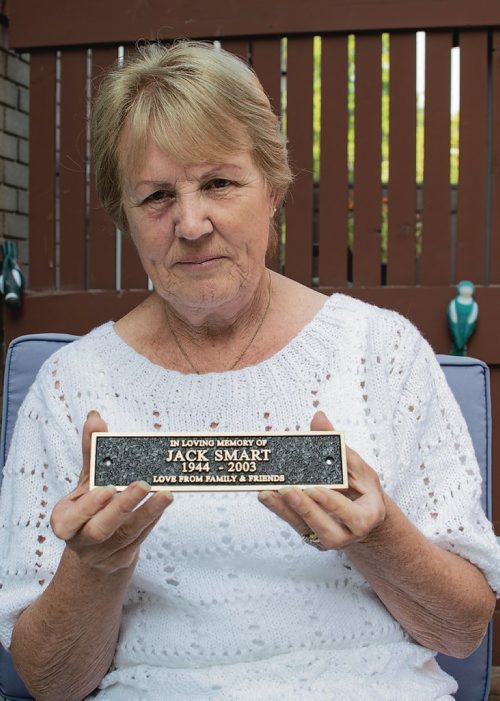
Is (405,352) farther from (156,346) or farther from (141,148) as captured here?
(141,148)

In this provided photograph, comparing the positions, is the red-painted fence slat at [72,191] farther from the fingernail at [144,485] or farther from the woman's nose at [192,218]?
the fingernail at [144,485]

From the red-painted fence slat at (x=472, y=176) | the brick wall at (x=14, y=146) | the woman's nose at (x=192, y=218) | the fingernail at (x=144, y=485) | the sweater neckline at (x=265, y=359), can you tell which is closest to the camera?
the fingernail at (x=144, y=485)

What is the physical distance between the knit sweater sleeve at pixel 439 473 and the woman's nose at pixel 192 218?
50cm

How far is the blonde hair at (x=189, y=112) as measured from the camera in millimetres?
1459

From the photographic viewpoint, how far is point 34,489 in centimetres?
158

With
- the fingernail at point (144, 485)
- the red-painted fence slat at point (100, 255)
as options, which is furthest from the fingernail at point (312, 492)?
the red-painted fence slat at point (100, 255)

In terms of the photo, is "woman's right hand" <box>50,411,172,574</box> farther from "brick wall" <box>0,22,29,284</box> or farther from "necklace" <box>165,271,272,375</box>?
"brick wall" <box>0,22,29,284</box>

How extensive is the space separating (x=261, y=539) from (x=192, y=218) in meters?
0.59

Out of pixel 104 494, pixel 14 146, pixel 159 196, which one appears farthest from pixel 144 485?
pixel 14 146

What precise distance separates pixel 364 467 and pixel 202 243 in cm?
53

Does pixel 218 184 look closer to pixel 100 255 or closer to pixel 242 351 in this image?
pixel 242 351

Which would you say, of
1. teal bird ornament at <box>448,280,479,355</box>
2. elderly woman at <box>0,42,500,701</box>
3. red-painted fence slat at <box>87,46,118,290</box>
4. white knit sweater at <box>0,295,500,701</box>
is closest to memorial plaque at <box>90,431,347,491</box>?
elderly woman at <box>0,42,500,701</box>

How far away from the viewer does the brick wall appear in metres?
3.27

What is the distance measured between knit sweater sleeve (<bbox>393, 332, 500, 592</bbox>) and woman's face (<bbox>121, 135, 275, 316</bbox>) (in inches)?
15.6
